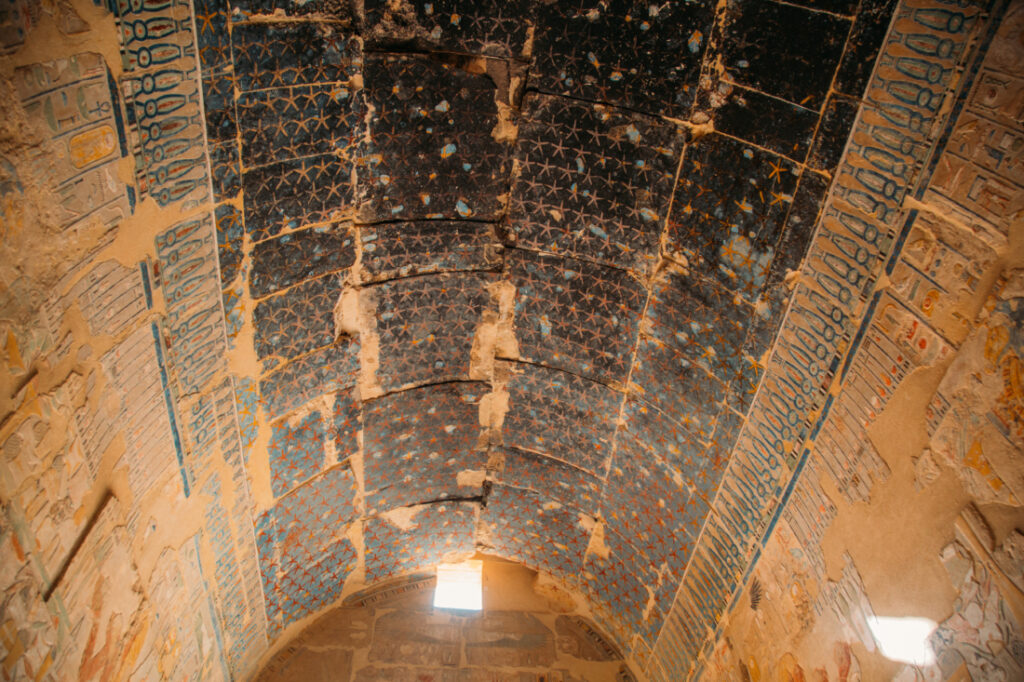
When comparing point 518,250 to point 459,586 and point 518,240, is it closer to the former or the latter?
point 518,240

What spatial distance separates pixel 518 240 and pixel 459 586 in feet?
8.80

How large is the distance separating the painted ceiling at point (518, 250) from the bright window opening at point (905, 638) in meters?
0.63

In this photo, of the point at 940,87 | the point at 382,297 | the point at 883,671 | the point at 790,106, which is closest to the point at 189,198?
the point at 382,297

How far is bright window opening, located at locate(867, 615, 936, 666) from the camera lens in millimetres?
2221

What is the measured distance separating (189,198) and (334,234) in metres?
0.73

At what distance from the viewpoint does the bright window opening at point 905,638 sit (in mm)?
2221

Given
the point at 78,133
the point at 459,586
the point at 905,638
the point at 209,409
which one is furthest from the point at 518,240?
the point at 459,586

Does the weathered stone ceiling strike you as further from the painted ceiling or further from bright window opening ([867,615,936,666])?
bright window opening ([867,615,936,666])

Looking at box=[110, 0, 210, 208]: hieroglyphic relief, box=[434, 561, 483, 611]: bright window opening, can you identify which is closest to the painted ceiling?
box=[110, 0, 210, 208]: hieroglyphic relief

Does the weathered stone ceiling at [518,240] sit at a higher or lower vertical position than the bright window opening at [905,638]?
higher

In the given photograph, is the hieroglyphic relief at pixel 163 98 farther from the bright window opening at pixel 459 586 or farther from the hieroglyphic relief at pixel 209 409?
the bright window opening at pixel 459 586

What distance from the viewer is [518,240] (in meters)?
3.47

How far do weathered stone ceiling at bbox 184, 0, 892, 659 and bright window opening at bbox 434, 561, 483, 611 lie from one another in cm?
88

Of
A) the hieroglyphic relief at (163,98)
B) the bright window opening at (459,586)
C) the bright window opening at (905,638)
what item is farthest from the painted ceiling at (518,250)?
the bright window opening at (459,586)
